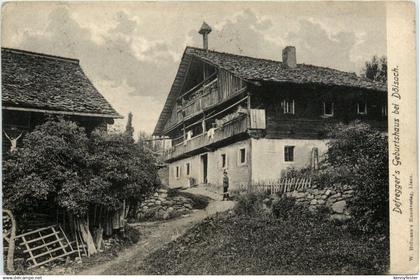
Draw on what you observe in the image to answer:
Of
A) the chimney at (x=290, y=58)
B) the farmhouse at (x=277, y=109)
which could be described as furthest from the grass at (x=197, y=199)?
the chimney at (x=290, y=58)

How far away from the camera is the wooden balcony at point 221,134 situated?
63.3 feet

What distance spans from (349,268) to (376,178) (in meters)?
2.73

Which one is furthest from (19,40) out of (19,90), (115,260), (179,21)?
(115,260)

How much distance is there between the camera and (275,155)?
19391 mm

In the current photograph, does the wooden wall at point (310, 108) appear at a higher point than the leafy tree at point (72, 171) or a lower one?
higher

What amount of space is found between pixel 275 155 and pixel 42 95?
32.6 ft

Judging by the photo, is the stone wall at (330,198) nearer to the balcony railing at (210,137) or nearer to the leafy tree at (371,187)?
the leafy tree at (371,187)

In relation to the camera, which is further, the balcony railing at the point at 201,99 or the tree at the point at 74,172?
the balcony railing at the point at 201,99

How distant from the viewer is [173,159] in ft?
97.9

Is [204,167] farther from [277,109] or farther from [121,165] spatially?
[121,165]

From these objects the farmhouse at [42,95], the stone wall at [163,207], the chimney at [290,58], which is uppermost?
the chimney at [290,58]

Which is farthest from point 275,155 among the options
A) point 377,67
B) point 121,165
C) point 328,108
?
point 121,165

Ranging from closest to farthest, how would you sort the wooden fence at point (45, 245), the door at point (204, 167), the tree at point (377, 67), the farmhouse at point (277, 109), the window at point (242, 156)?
the wooden fence at point (45, 245) → the tree at point (377, 67) → the farmhouse at point (277, 109) → the window at point (242, 156) → the door at point (204, 167)

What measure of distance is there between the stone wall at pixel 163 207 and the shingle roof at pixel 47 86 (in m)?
4.72
